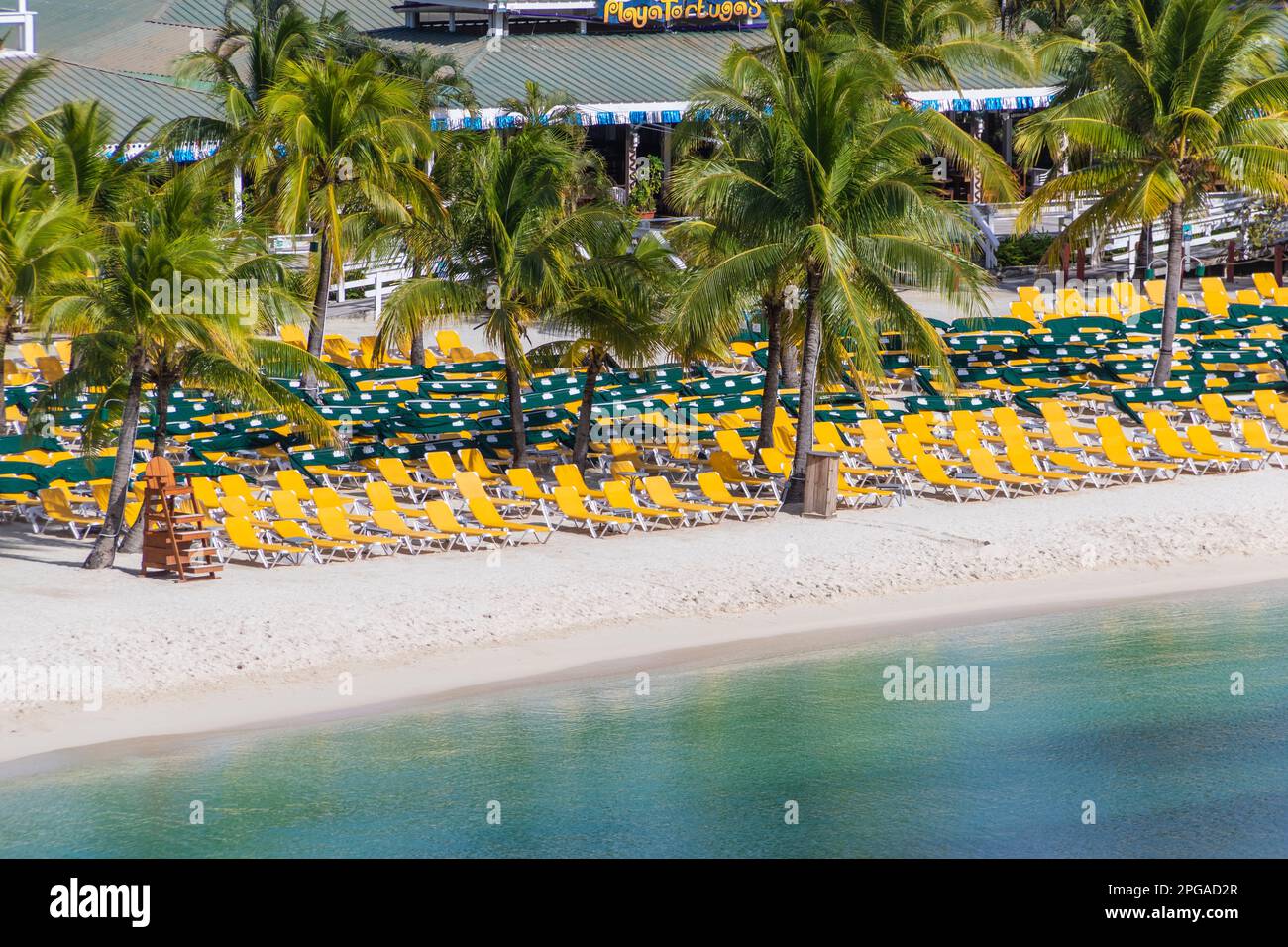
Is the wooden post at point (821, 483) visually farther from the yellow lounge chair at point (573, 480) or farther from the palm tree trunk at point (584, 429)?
the palm tree trunk at point (584, 429)

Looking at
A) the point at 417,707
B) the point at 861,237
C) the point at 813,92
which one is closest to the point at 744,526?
the point at 861,237

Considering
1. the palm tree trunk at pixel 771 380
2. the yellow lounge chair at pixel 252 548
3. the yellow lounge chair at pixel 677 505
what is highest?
the palm tree trunk at pixel 771 380

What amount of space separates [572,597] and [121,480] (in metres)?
4.80

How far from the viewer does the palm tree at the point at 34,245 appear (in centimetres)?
1917

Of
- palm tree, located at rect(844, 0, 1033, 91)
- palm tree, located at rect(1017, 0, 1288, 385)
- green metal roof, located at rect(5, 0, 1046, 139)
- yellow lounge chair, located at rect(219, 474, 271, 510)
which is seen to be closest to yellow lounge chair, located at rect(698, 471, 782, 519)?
yellow lounge chair, located at rect(219, 474, 271, 510)

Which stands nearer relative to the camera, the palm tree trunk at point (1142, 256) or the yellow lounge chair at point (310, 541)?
the yellow lounge chair at point (310, 541)

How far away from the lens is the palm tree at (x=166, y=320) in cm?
1761

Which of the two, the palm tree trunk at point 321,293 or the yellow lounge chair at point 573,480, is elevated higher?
the palm tree trunk at point 321,293

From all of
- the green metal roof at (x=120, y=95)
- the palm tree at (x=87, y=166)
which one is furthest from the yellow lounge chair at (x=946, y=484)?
the green metal roof at (x=120, y=95)

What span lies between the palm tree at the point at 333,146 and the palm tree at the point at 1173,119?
9.04 metres

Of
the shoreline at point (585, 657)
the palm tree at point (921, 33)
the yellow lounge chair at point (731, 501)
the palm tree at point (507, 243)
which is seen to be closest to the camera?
the shoreline at point (585, 657)

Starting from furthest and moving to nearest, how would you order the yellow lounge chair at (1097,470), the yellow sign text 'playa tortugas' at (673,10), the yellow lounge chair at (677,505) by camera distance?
1. the yellow sign text 'playa tortugas' at (673,10)
2. the yellow lounge chair at (1097,470)
3. the yellow lounge chair at (677,505)
